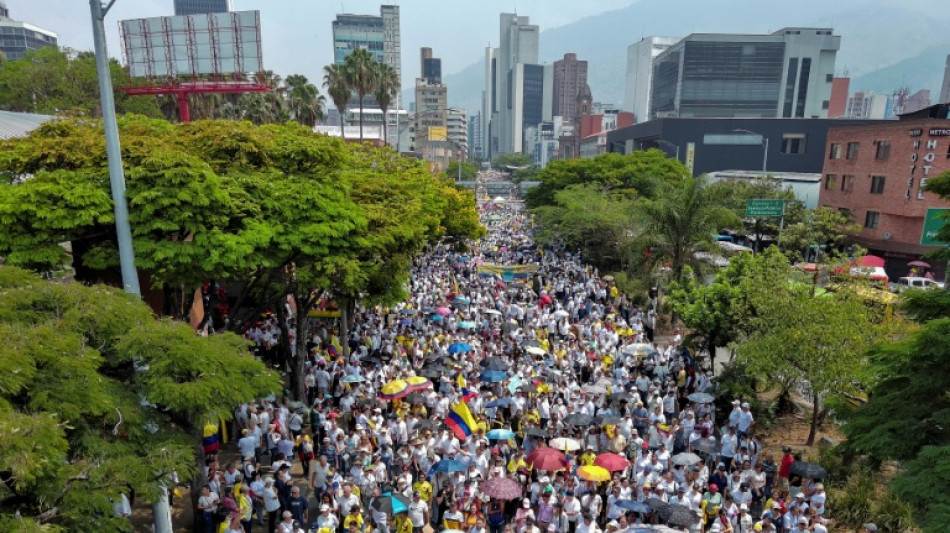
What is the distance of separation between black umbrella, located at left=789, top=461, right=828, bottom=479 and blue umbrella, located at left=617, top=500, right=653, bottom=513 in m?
3.61

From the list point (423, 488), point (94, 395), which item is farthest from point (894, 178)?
point (94, 395)

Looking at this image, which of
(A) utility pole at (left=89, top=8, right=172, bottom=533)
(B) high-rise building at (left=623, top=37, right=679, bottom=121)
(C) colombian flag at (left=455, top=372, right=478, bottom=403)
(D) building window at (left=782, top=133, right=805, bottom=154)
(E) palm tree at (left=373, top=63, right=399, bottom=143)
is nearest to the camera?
(A) utility pole at (left=89, top=8, right=172, bottom=533)

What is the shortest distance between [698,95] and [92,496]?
133 meters

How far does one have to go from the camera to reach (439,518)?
38.8 feet

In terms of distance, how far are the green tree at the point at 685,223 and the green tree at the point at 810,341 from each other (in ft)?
30.9

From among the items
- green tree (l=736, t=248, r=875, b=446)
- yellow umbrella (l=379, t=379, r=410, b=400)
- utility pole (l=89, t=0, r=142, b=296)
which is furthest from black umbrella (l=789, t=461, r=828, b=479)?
utility pole (l=89, t=0, r=142, b=296)

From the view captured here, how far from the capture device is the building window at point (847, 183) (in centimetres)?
4406

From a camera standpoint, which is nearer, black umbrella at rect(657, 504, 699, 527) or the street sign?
black umbrella at rect(657, 504, 699, 527)

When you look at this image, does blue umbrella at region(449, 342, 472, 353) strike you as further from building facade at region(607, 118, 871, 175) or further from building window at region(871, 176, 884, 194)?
building facade at region(607, 118, 871, 175)

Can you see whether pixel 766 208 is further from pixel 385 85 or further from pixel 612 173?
pixel 385 85

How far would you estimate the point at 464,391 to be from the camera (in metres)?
16.4

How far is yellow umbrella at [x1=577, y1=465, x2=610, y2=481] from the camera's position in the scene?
1145 centimetres

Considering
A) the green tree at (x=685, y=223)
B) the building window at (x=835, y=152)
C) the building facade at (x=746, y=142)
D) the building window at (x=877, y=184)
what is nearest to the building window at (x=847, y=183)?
the building window at (x=835, y=152)

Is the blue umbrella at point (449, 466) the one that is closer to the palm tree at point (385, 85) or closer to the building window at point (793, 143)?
the palm tree at point (385, 85)
